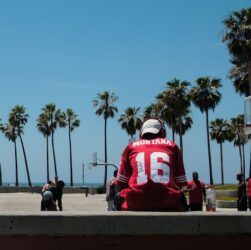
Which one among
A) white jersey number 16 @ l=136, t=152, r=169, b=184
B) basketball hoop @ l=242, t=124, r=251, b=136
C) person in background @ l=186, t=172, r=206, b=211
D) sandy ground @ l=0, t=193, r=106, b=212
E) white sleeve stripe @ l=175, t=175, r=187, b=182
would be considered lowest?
sandy ground @ l=0, t=193, r=106, b=212

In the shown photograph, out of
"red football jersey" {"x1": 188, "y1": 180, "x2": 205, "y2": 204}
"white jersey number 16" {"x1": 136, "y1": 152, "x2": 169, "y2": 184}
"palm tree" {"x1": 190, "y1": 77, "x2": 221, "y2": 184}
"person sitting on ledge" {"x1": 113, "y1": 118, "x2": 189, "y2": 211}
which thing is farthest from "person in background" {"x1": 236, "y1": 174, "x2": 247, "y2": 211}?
"palm tree" {"x1": 190, "y1": 77, "x2": 221, "y2": 184}

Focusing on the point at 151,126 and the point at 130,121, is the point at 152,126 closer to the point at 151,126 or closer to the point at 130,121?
the point at 151,126

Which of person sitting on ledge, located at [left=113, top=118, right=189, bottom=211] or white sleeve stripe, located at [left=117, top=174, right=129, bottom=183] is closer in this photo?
person sitting on ledge, located at [left=113, top=118, right=189, bottom=211]

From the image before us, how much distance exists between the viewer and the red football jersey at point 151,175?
4.10m

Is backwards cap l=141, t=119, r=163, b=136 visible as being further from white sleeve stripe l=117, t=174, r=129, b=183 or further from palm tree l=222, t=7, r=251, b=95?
palm tree l=222, t=7, r=251, b=95

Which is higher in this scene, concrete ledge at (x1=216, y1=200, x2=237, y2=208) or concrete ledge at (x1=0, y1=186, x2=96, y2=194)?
concrete ledge at (x1=0, y1=186, x2=96, y2=194)

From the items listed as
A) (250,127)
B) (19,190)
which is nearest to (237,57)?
(250,127)

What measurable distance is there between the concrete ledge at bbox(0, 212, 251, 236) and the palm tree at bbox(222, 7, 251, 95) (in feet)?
122

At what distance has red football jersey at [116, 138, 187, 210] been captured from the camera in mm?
4098

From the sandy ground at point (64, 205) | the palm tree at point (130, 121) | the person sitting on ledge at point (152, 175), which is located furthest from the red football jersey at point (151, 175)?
the palm tree at point (130, 121)

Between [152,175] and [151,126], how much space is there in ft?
1.90

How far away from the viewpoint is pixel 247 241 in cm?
366

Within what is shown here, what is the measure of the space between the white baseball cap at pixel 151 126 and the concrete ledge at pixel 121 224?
1092 millimetres

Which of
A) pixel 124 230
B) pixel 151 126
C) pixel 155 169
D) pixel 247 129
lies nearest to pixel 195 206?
pixel 247 129
